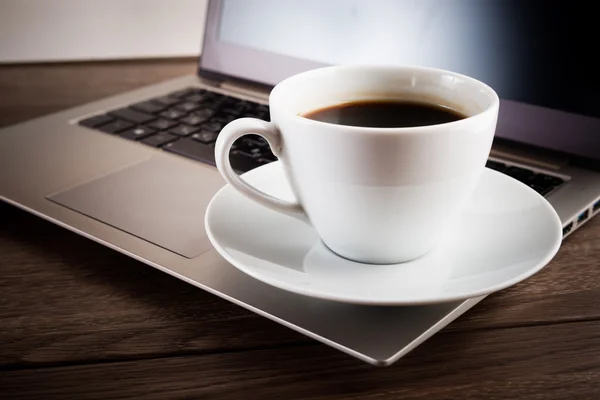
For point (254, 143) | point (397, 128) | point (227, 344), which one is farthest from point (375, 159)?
A: point (254, 143)

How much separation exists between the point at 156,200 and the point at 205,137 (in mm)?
138

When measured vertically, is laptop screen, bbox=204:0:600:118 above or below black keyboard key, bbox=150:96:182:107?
above

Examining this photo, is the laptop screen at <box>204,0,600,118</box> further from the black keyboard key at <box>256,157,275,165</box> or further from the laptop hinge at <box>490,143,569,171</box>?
the black keyboard key at <box>256,157,275,165</box>

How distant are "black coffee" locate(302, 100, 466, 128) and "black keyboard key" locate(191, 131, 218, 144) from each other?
209mm

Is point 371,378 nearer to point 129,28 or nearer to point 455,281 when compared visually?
point 455,281

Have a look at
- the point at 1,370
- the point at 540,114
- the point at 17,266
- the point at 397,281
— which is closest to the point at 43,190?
the point at 17,266

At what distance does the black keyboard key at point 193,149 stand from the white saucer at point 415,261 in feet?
0.40

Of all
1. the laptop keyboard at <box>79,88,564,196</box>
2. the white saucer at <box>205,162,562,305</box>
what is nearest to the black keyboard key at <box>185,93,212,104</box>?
the laptop keyboard at <box>79,88,564,196</box>

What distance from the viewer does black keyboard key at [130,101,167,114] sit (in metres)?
0.75

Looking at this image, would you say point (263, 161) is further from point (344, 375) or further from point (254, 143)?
point (344, 375)

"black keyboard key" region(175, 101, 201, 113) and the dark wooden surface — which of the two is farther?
"black keyboard key" region(175, 101, 201, 113)

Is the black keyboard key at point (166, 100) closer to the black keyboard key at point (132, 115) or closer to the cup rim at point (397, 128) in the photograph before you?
the black keyboard key at point (132, 115)

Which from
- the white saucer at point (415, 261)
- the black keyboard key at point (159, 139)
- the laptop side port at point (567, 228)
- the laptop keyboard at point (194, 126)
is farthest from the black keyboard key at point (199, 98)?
the laptop side port at point (567, 228)

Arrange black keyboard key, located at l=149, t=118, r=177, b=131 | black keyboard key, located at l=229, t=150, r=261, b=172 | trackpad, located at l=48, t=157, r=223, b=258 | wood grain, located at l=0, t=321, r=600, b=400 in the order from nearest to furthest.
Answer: wood grain, located at l=0, t=321, r=600, b=400, trackpad, located at l=48, t=157, r=223, b=258, black keyboard key, located at l=229, t=150, r=261, b=172, black keyboard key, located at l=149, t=118, r=177, b=131
